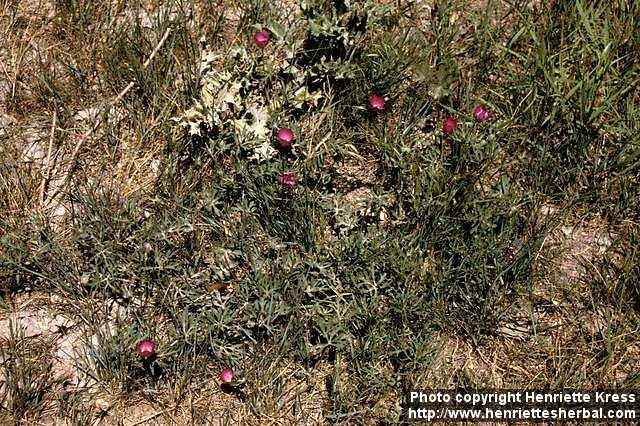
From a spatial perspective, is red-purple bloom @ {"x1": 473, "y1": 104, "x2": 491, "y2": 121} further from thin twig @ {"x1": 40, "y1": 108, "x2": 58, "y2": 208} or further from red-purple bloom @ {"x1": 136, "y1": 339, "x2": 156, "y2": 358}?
thin twig @ {"x1": 40, "y1": 108, "x2": 58, "y2": 208}

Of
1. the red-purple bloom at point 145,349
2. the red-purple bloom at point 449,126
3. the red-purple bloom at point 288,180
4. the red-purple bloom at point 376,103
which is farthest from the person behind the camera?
the red-purple bloom at point 376,103

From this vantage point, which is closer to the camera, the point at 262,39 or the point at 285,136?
the point at 285,136

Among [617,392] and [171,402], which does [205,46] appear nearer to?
[171,402]

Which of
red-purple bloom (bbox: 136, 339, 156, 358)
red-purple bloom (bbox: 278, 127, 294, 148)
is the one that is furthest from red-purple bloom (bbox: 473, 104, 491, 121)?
red-purple bloom (bbox: 136, 339, 156, 358)

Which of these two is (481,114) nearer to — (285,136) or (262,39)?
(285,136)

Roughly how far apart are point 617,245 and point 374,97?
3.61 ft

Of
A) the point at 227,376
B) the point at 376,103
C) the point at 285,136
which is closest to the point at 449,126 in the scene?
the point at 376,103

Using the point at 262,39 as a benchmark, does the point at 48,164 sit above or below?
below

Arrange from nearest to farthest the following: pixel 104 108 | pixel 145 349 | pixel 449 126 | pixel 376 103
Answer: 1. pixel 145 349
2. pixel 449 126
3. pixel 376 103
4. pixel 104 108

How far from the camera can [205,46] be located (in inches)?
134

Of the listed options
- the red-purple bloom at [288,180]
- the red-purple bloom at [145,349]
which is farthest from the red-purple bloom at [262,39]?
the red-purple bloom at [145,349]

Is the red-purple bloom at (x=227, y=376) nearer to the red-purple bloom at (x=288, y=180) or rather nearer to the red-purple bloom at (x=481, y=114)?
the red-purple bloom at (x=288, y=180)

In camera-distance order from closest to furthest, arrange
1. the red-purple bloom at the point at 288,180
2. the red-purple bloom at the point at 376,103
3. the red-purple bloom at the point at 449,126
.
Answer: the red-purple bloom at the point at 288,180
the red-purple bloom at the point at 449,126
the red-purple bloom at the point at 376,103

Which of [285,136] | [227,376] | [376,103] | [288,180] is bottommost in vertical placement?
[227,376]
